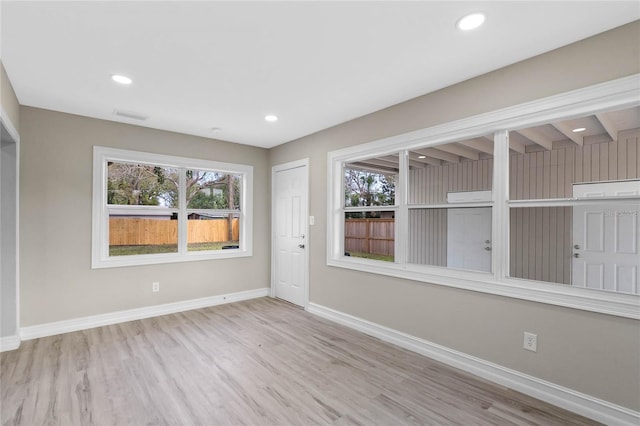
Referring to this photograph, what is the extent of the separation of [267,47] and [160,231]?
3.15 meters

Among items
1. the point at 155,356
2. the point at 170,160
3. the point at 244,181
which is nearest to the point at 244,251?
the point at 244,181

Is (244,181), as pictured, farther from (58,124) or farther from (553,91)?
(553,91)

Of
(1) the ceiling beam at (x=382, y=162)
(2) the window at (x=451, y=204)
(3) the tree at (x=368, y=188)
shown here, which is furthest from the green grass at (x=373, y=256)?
(1) the ceiling beam at (x=382, y=162)

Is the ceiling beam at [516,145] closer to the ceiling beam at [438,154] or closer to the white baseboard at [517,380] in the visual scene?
the ceiling beam at [438,154]

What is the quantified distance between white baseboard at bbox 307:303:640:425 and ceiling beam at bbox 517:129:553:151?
5.96 ft

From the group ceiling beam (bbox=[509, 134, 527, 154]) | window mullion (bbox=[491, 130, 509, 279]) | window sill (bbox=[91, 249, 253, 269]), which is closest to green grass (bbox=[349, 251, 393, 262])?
window mullion (bbox=[491, 130, 509, 279])

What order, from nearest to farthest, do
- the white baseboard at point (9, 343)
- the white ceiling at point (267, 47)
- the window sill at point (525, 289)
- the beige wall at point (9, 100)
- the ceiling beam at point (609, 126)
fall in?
1. the white ceiling at point (267, 47)
2. the window sill at point (525, 289)
3. the ceiling beam at point (609, 126)
4. the beige wall at point (9, 100)
5. the white baseboard at point (9, 343)

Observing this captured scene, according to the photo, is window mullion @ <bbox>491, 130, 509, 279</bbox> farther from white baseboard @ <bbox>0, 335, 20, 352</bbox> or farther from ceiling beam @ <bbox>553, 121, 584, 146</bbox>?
white baseboard @ <bbox>0, 335, 20, 352</bbox>

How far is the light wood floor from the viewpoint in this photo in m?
2.06

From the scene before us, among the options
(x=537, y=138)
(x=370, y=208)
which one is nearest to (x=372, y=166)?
(x=370, y=208)

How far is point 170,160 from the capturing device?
4.28m

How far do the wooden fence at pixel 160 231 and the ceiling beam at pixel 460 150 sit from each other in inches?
133

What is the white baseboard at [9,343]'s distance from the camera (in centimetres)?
304

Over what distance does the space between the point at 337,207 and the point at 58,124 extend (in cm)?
343
